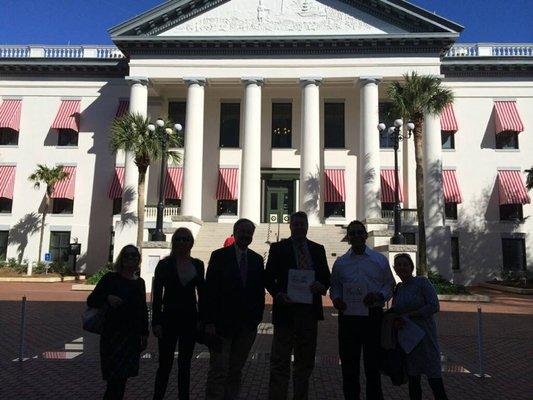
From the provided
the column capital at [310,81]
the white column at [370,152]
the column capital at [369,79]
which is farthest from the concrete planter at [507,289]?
the column capital at [310,81]

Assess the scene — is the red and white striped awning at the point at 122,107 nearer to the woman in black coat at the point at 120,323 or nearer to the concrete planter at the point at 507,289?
the concrete planter at the point at 507,289

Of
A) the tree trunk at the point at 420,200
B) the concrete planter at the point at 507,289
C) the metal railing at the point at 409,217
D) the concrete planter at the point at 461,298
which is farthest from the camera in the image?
the metal railing at the point at 409,217

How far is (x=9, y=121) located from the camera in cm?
3312

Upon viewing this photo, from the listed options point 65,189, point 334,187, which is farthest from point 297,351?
point 65,189

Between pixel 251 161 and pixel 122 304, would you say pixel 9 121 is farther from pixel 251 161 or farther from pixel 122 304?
pixel 122 304

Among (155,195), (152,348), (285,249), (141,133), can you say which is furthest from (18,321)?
(155,195)

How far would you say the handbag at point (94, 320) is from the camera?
185 inches

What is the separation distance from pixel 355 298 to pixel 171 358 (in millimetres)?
2138

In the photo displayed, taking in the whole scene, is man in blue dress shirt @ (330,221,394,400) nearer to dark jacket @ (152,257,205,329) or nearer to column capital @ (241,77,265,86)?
dark jacket @ (152,257,205,329)

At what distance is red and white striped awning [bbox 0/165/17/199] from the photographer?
32.8 metres

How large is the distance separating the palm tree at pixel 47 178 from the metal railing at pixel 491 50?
27112mm

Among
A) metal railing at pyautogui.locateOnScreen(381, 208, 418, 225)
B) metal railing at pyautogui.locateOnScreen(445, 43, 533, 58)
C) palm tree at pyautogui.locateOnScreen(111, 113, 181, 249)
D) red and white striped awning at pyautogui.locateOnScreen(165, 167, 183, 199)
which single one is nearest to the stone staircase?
red and white striped awning at pyautogui.locateOnScreen(165, 167, 183, 199)

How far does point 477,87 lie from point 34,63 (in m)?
30.6

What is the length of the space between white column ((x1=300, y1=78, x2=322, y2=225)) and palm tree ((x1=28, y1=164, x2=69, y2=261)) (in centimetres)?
1630
